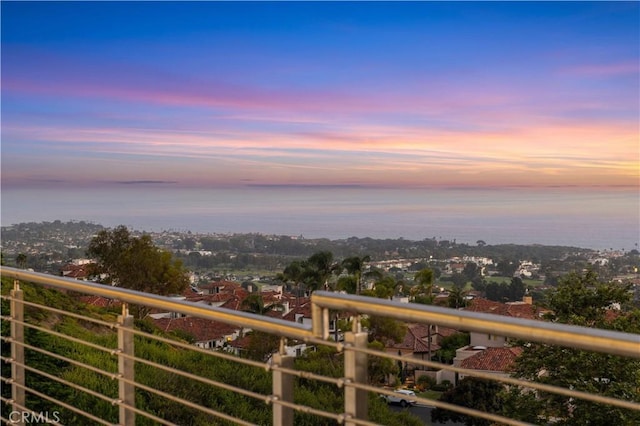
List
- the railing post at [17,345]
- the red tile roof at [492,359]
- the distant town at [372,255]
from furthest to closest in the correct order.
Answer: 1. the distant town at [372,255]
2. the red tile roof at [492,359]
3. the railing post at [17,345]

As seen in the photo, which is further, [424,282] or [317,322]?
[424,282]

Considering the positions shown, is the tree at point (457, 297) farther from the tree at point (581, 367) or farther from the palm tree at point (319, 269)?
the tree at point (581, 367)

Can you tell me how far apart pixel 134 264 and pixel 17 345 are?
27.6 m

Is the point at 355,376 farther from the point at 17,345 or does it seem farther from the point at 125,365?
the point at 17,345

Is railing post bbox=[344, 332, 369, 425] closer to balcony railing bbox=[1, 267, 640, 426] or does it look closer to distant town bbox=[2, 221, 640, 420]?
balcony railing bbox=[1, 267, 640, 426]

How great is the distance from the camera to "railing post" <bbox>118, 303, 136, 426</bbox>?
Result: 2578 millimetres

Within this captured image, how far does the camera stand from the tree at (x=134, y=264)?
30.2 m

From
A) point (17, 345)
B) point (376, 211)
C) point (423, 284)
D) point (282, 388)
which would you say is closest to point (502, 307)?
point (423, 284)

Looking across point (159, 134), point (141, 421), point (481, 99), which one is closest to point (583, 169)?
point (481, 99)

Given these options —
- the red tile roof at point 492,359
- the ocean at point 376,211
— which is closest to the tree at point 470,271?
the ocean at point 376,211

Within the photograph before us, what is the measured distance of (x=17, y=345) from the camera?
3.35 meters

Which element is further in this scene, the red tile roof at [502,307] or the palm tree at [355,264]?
the palm tree at [355,264]

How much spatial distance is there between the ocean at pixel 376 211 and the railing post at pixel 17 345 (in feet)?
143

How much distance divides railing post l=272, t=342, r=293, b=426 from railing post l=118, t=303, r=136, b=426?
0.83m
